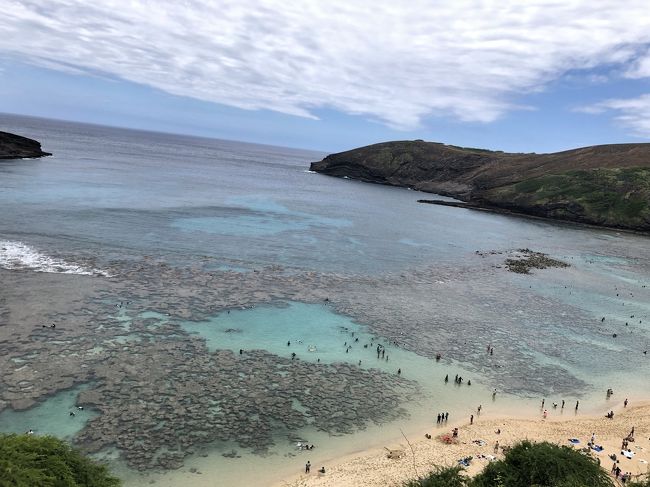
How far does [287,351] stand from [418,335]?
595 inches

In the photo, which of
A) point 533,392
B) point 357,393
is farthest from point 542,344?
point 357,393

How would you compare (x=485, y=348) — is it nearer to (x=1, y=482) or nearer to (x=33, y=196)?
(x=1, y=482)

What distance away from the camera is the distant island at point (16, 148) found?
156 m

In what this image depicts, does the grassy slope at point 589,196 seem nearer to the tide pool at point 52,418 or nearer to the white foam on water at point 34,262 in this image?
the white foam on water at point 34,262

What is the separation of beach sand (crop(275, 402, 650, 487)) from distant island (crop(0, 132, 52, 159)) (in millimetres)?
169226

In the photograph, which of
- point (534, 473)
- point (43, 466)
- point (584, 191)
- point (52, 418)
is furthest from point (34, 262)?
point (584, 191)

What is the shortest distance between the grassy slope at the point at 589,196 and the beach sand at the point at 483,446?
429ft

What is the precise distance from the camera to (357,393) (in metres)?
37.9

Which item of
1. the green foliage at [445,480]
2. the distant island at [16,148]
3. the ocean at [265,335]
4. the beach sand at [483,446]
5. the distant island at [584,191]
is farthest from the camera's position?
the distant island at [16,148]

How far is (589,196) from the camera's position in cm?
15925

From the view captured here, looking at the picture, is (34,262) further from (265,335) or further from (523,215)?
(523,215)

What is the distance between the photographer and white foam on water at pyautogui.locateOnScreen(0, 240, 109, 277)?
55.5m

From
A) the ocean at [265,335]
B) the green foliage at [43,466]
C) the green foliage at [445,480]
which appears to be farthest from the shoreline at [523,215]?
the green foliage at [43,466]

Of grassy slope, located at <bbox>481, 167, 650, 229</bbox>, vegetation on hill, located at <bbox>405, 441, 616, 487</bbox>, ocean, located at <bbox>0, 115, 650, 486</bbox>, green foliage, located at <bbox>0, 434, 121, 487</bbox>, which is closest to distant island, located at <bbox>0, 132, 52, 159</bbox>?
ocean, located at <bbox>0, 115, 650, 486</bbox>
